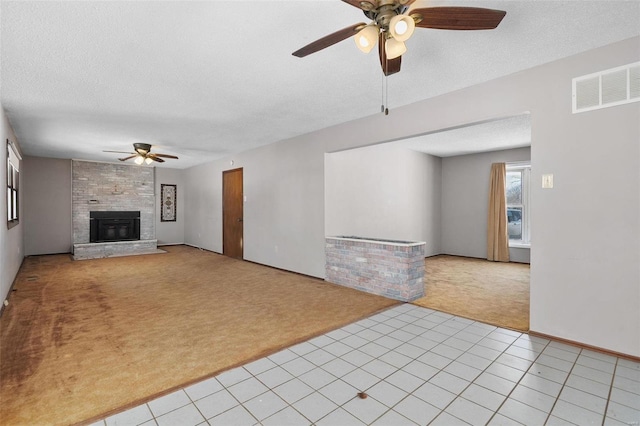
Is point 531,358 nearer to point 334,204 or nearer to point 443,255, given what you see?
point 334,204

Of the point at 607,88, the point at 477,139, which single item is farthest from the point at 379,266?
the point at 477,139

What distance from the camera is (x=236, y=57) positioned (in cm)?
269

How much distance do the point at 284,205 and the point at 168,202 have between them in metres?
5.73

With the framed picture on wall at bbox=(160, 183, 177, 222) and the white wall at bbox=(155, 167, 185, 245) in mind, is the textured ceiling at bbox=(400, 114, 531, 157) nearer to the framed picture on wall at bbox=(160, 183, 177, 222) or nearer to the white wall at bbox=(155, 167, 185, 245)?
the white wall at bbox=(155, 167, 185, 245)

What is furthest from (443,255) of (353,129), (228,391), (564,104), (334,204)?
(228,391)

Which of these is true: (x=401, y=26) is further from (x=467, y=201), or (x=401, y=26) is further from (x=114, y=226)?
(x=114, y=226)

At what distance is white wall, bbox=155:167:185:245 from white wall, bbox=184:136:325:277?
2.69 metres

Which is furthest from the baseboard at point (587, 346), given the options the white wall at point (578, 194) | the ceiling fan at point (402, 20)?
the ceiling fan at point (402, 20)

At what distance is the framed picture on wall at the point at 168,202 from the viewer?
9.76m

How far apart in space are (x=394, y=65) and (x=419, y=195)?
5.44 m

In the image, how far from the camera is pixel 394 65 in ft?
7.54

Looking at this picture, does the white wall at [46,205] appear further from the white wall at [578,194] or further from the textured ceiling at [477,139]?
the white wall at [578,194]

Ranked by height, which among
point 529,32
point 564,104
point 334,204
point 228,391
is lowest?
point 228,391

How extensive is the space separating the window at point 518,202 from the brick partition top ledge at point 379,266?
160 inches
